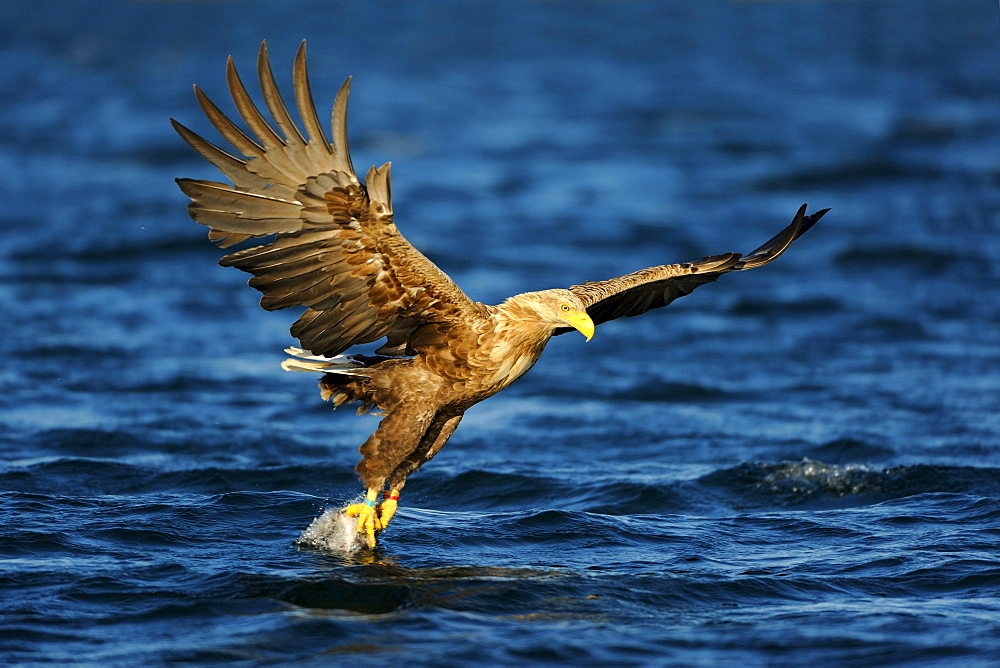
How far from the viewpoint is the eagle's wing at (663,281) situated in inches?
271

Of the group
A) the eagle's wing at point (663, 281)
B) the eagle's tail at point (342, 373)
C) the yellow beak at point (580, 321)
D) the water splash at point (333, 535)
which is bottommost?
the water splash at point (333, 535)

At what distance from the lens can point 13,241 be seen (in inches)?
625

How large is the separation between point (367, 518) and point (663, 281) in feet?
6.98

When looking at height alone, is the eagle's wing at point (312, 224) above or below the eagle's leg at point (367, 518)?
above

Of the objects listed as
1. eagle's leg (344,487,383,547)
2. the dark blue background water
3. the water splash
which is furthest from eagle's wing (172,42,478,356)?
the dark blue background water

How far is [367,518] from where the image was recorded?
6652 mm

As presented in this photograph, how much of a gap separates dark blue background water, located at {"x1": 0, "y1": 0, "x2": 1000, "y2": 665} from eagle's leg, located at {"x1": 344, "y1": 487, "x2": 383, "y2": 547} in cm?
11

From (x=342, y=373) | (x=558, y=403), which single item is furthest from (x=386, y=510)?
(x=558, y=403)

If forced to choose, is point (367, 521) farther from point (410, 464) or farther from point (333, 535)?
point (410, 464)

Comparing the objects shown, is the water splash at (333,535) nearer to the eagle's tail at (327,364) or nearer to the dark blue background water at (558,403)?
the dark blue background water at (558,403)

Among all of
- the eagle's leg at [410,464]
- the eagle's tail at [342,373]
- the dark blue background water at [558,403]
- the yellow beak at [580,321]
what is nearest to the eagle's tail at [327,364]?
the eagle's tail at [342,373]

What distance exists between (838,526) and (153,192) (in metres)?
14.2

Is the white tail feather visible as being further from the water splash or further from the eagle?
the water splash

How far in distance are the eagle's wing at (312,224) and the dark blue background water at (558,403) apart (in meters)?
1.37
